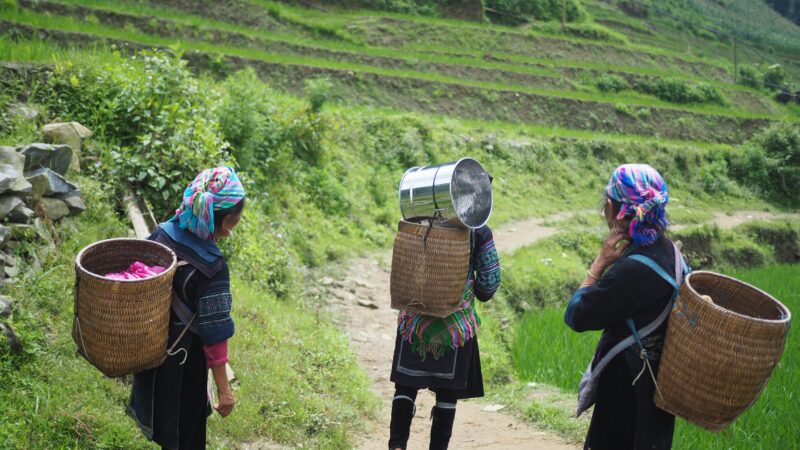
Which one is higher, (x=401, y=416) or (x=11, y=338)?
Answer: (x=401, y=416)

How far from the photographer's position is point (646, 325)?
9.56ft

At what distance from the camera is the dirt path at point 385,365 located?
5.02 metres

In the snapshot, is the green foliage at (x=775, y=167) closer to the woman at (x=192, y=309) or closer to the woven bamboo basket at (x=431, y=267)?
the woven bamboo basket at (x=431, y=267)

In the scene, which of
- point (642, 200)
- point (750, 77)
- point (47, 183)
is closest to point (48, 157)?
point (47, 183)

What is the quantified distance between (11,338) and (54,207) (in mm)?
1631

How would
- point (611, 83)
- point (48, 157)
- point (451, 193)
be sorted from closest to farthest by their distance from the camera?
point (451, 193), point (48, 157), point (611, 83)

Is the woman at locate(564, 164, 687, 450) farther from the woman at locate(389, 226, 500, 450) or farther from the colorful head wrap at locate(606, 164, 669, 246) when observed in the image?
the woman at locate(389, 226, 500, 450)

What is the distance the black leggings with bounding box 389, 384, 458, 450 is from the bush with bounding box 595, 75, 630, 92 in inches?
853

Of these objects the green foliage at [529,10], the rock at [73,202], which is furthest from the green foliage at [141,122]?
the green foliage at [529,10]

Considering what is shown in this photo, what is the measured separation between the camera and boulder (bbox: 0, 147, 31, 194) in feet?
15.8

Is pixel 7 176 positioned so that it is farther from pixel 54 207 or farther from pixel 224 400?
pixel 224 400

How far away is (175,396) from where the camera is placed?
289cm

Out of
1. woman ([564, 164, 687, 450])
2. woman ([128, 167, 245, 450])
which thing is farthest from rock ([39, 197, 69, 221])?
woman ([564, 164, 687, 450])

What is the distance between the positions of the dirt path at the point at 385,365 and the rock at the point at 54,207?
9.12ft
